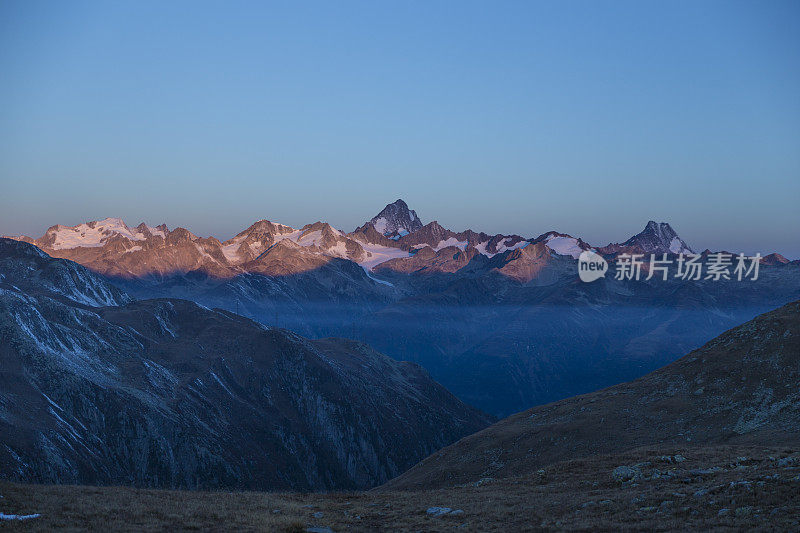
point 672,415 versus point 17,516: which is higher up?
point 17,516

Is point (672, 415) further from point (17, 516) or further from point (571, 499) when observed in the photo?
point (17, 516)

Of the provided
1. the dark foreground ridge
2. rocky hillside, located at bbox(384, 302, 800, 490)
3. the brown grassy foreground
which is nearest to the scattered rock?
the brown grassy foreground

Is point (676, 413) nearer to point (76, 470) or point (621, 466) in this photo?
point (621, 466)

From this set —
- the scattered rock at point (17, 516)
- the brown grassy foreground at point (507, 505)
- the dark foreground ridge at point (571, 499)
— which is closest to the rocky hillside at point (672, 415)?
the dark foreground ridge at point (571, 499)

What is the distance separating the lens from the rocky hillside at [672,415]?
80.9 m

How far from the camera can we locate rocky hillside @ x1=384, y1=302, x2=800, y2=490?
80875 mm

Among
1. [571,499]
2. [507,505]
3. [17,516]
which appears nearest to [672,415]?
[571,499]

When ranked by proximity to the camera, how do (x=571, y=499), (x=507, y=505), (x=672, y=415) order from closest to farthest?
(x=571, y=499), (x=507, y=505), (x=672, y=415)

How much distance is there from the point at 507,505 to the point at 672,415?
55608 mm

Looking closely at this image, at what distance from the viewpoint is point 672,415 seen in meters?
89.6

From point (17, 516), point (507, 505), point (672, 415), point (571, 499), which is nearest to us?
point (17, 516)

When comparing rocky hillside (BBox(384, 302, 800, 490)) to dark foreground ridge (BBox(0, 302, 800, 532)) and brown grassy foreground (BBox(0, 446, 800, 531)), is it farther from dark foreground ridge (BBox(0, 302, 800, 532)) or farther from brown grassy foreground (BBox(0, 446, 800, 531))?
brown grassy foreground (BBox(0, 446, 800, 531))

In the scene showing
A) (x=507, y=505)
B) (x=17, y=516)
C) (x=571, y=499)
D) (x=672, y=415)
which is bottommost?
(x=672, y=415)

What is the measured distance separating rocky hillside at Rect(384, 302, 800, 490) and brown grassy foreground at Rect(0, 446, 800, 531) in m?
31.3
